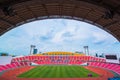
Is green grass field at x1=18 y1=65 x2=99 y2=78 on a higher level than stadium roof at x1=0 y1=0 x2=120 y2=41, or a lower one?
lower

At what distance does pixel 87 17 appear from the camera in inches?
657

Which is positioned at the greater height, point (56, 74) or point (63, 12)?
point (63, 12)

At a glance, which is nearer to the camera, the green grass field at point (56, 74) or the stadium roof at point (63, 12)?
the stadium roof at point (63, 12)

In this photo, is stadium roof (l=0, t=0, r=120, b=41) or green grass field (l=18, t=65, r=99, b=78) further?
green grass field (l=18, t=65, r=99, b=78)

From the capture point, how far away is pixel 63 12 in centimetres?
1644

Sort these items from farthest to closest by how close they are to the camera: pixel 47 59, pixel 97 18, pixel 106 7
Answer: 1. pixel 47 59
2. pixel 97 18
3. pixel 106 7

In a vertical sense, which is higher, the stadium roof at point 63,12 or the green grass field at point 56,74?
the stadium roof at point 63,12

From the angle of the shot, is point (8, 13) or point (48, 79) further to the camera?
point (48, 79)

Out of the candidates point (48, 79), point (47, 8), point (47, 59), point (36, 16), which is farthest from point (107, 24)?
point (47, 59)

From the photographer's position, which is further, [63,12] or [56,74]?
[56,74]

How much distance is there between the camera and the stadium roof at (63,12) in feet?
35.3

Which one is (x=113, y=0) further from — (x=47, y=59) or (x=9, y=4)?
(x=47, y=59)

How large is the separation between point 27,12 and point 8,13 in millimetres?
4227

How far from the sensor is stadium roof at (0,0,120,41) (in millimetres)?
10766
